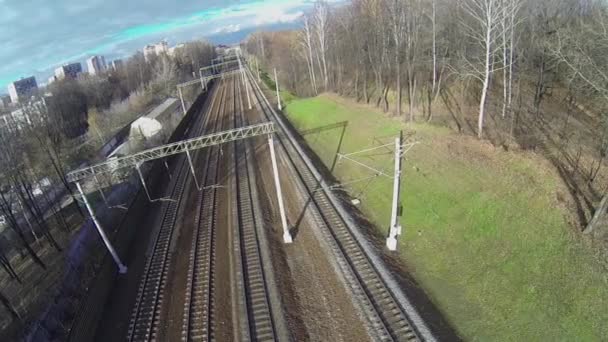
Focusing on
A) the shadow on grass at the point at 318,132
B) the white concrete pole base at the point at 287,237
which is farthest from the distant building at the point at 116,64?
the white concrete pole base at the point at 287,237

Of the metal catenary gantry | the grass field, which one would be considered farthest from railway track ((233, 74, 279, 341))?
the grass field

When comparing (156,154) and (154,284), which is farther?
(156,154)

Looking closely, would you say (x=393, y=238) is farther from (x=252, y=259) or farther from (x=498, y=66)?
(x=498, y=66)

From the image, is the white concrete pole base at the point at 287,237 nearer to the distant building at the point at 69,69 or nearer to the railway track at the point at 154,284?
the railway track at the point at 154,284

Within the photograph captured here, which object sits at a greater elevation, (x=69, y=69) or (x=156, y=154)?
(x=69, y=69)

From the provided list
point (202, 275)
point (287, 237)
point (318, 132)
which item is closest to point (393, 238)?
point (287, 237)

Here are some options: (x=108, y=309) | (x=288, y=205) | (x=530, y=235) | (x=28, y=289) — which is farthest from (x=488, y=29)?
(x=28, y=289)
